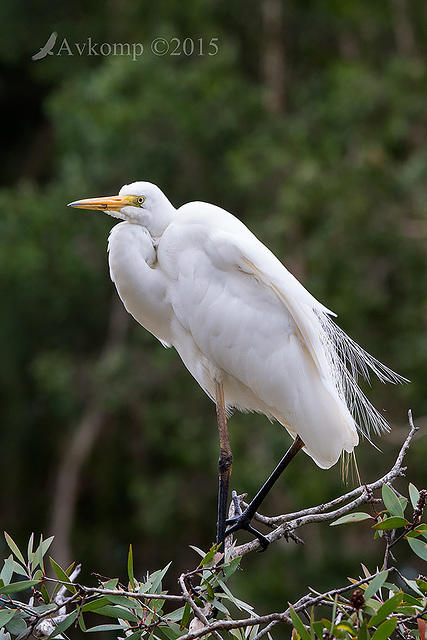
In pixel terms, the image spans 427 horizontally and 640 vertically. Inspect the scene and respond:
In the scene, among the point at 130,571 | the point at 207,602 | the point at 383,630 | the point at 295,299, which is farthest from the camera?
the point at 295,299

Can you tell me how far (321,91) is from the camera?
29.3ft

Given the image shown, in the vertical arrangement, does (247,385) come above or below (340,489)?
above

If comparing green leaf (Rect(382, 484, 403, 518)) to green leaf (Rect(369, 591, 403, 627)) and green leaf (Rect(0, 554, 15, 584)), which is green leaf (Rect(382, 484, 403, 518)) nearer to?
green leaf (Rect(369, 591, 403, 627))

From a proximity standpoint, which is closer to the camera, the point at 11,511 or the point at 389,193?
the point at 389,193

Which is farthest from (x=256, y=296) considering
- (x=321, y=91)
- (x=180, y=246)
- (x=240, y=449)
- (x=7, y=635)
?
(x=321, y=91)

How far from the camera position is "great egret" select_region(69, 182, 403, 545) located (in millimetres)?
2852

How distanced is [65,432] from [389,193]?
3.91 meters

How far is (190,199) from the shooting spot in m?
7.87

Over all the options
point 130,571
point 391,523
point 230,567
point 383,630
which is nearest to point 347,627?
point 383,630

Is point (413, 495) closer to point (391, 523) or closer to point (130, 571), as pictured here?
point (391, 523)

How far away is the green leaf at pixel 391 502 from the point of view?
2.09 meters

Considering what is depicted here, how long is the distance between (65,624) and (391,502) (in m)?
0.73

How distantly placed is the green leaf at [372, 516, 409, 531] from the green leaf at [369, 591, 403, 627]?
0.60ft

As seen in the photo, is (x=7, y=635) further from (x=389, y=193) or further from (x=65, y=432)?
(x=65, y=432)
